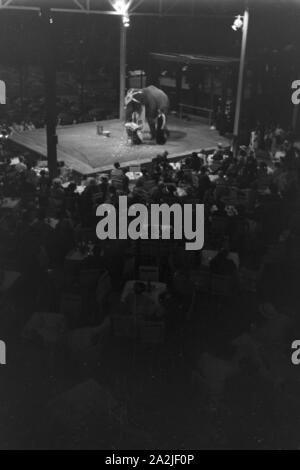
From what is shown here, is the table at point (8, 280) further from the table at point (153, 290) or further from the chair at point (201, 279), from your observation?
the chair at point (201, 279)

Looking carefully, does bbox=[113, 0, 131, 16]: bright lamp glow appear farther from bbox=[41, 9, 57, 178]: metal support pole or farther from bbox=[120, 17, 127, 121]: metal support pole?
bbox=[41, 9, 57, 178]: metal support pole

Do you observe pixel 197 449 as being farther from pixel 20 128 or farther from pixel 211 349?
pixel 20 128

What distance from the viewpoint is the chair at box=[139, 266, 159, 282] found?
7.99 m

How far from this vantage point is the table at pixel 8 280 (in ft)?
25.0

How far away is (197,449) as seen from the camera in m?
6.00

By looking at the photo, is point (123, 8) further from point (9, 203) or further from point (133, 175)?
point (9, 203)

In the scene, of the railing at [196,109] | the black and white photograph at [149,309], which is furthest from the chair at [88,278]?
the railing at [196,109]

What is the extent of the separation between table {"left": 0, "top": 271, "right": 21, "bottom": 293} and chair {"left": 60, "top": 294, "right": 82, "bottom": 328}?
3.08 ft

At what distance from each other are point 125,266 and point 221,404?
112 inches

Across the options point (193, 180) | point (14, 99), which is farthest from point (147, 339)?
point (14, 99)

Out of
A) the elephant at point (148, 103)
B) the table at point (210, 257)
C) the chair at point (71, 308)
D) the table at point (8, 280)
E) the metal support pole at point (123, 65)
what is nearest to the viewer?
the chair at point (71, 308)

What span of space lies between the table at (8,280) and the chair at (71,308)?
3.08 ft
